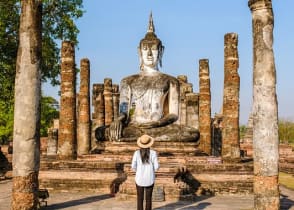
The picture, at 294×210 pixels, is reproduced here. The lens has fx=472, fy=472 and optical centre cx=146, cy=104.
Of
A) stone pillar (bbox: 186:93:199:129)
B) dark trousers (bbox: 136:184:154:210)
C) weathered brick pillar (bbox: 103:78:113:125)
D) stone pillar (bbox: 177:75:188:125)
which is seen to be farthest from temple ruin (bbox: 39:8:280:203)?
stone pillar (bbox: 177:75:188:125)

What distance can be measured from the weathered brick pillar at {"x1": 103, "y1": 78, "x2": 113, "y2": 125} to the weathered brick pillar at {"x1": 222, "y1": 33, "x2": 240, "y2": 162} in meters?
10.6

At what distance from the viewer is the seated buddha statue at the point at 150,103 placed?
46.4ft

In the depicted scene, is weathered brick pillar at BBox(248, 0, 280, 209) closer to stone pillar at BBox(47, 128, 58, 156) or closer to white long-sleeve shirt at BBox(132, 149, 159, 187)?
white long-sleeve shirt at BBox(132, 149, 159, 187)

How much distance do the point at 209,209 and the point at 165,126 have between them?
604 cm

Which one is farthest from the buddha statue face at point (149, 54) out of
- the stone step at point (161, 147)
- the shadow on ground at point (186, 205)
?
the shadow on ground at point (186, 205)

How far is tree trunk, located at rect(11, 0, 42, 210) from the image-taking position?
785cm

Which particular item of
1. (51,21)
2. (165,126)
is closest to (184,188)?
(165,126)

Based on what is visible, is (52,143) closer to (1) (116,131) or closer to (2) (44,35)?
(2) (44,35)

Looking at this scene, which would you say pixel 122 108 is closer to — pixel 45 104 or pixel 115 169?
pixel 115 169

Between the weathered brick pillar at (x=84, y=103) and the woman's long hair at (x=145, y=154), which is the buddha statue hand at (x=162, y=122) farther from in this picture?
the woman's long hair at (x=145, y=154)

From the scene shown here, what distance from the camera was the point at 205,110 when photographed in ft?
62.6

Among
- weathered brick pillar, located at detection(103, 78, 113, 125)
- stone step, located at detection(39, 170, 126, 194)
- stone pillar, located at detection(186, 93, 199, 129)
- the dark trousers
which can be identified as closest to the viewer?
the dark trousers

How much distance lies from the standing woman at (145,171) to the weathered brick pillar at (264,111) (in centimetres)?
191

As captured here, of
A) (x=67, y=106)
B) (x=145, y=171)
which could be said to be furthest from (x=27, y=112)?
(x=67, y=106)
